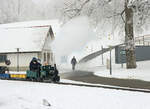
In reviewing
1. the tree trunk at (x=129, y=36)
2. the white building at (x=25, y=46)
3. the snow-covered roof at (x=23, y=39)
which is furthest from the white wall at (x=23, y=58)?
the tree trunk at (x=129, y=36)

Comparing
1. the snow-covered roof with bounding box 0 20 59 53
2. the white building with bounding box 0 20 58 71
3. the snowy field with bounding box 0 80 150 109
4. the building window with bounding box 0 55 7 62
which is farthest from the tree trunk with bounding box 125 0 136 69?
the building window with bounding box 0 55 7 62

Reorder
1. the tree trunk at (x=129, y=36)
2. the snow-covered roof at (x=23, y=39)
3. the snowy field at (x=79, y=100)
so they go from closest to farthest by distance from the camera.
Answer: the snowy field at (x=79, y=100), the tree trunk at (x=129, y=36), the snow-covered roof at (x=23, y=39)

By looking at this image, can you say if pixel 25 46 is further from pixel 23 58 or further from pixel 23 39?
pixel 23 39

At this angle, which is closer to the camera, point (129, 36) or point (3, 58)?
point (129, 36)

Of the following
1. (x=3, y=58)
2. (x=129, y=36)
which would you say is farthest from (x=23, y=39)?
(x=129, y=36)

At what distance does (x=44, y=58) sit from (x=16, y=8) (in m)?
88.3

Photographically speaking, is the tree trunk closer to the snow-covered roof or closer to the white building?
the white building

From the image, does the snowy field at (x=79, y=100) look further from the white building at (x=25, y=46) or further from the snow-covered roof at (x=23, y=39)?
the snow-covered roof at (x=23, y=39)

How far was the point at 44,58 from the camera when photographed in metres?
35.6

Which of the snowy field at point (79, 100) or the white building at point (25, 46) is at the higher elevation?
the white building at point (25, 46)

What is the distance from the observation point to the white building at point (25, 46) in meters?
33.8

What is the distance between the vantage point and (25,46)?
1355 inches

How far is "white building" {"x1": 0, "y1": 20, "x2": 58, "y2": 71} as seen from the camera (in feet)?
111

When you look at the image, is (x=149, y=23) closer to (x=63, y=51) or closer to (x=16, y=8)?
(x=63, y=51)
